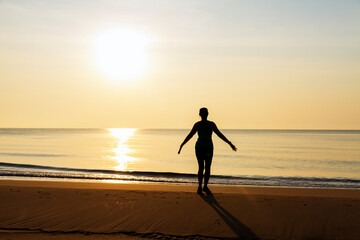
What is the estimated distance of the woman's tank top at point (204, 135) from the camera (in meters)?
9.65

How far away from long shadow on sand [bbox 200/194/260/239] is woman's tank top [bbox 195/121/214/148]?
146cm

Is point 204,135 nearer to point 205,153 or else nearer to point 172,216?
point 205,153

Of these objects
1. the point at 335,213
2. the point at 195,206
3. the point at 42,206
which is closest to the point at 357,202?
the point at 335,213

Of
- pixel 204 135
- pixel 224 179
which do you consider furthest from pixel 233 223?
pixel 224 179

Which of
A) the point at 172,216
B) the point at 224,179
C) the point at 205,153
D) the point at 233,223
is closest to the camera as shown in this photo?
the point at 233,223

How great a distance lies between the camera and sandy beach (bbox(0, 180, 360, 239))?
6184mm

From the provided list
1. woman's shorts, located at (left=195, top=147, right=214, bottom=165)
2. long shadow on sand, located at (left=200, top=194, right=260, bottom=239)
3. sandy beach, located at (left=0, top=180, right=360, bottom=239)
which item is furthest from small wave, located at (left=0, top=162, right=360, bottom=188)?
long shadow on sand, located at (left=200, top=194, right=260, bottom=239)

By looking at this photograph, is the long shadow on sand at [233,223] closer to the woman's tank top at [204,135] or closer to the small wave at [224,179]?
the woman's tank top at [204,135]

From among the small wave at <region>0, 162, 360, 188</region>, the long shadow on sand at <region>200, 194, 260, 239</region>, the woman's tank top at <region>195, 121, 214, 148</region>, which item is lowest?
the long shadow on sand at <region>200, 194, 260, 239</region>

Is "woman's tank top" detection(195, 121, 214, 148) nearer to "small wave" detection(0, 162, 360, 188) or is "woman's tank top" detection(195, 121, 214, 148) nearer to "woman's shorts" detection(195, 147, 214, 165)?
"woman's shorts" detection(195, 147, 214, 165)

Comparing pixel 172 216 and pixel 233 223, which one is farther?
pixel 172 216

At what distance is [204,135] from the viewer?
31.8 feet

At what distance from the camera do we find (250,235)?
20.0 feet

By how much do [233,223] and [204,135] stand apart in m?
3.24
